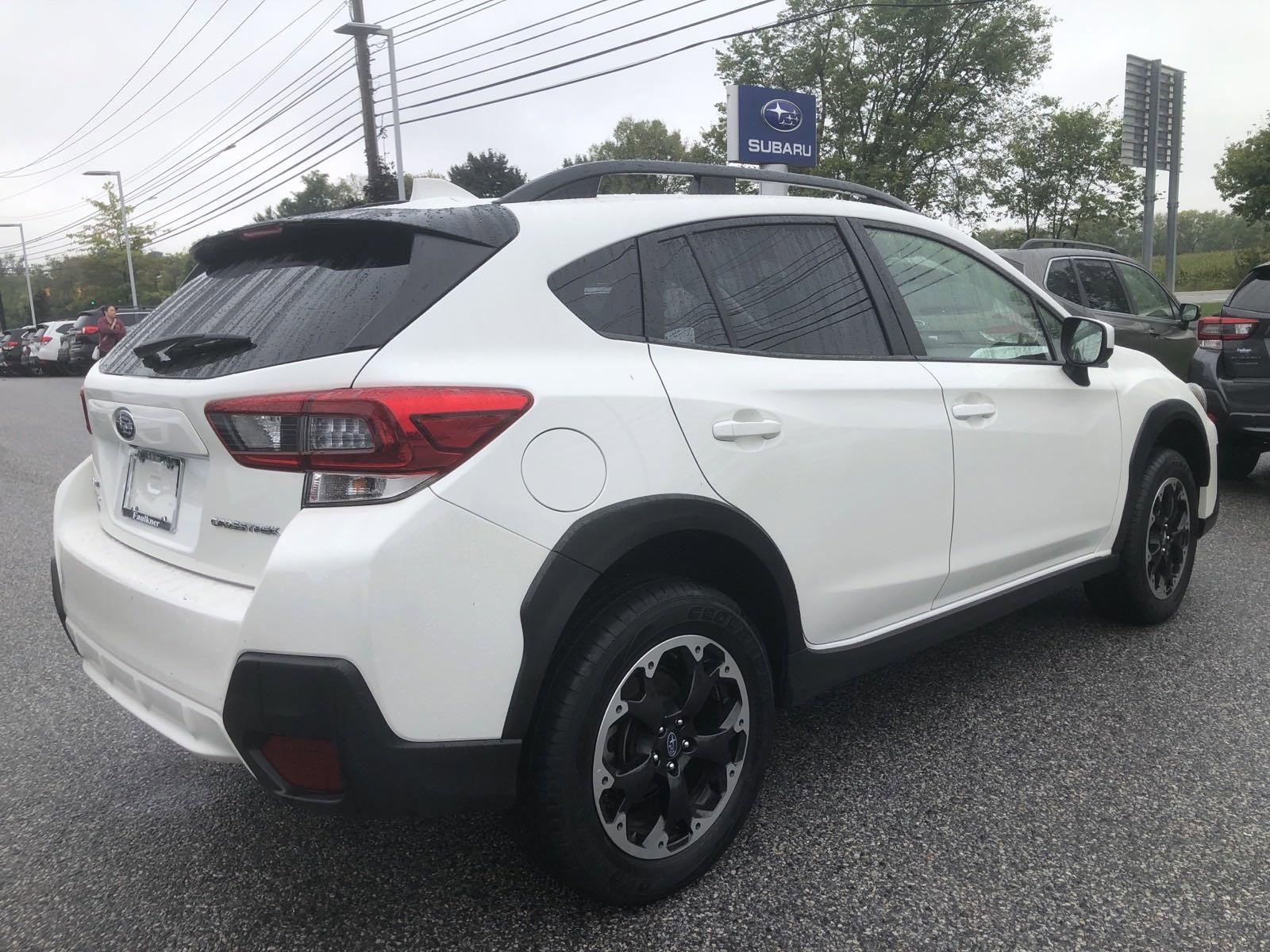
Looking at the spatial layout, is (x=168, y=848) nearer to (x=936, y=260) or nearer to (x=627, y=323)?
(x=627, y=323)

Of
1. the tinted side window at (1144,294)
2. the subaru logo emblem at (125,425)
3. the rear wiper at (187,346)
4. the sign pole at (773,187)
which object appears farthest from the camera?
the tinted side window at (1144,294)

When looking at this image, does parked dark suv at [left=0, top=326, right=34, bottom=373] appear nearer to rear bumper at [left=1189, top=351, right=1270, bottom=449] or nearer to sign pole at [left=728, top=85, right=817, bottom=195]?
sign pole at [left=728, top=85, right=817, bottom=195]

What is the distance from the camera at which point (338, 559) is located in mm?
1751

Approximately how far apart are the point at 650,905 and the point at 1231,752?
1.92 meters

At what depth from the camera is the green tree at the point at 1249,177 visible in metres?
22.5

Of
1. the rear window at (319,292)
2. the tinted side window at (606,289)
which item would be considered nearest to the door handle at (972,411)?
the tinted side window at (606,289)

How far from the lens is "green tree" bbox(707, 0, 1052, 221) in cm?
3023

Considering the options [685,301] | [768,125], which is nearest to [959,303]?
[685,301]

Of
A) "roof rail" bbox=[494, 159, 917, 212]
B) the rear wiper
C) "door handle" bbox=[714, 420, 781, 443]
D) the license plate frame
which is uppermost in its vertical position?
"roof rail" bbox=[494, 159, 917, 212]

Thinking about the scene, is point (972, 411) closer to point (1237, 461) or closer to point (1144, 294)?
point (1237, 461)

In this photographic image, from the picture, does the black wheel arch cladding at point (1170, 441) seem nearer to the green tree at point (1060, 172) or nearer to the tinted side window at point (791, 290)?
the tinted side window at point (791, 290)

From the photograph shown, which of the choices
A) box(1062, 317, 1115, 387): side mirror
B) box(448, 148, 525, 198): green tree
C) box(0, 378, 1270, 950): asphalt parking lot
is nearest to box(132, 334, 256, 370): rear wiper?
box(0, 378, 1270, 950): asphalt parking lot

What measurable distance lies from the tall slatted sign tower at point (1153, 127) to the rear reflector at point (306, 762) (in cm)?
1391

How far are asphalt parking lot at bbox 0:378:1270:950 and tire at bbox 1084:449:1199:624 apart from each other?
29cm
